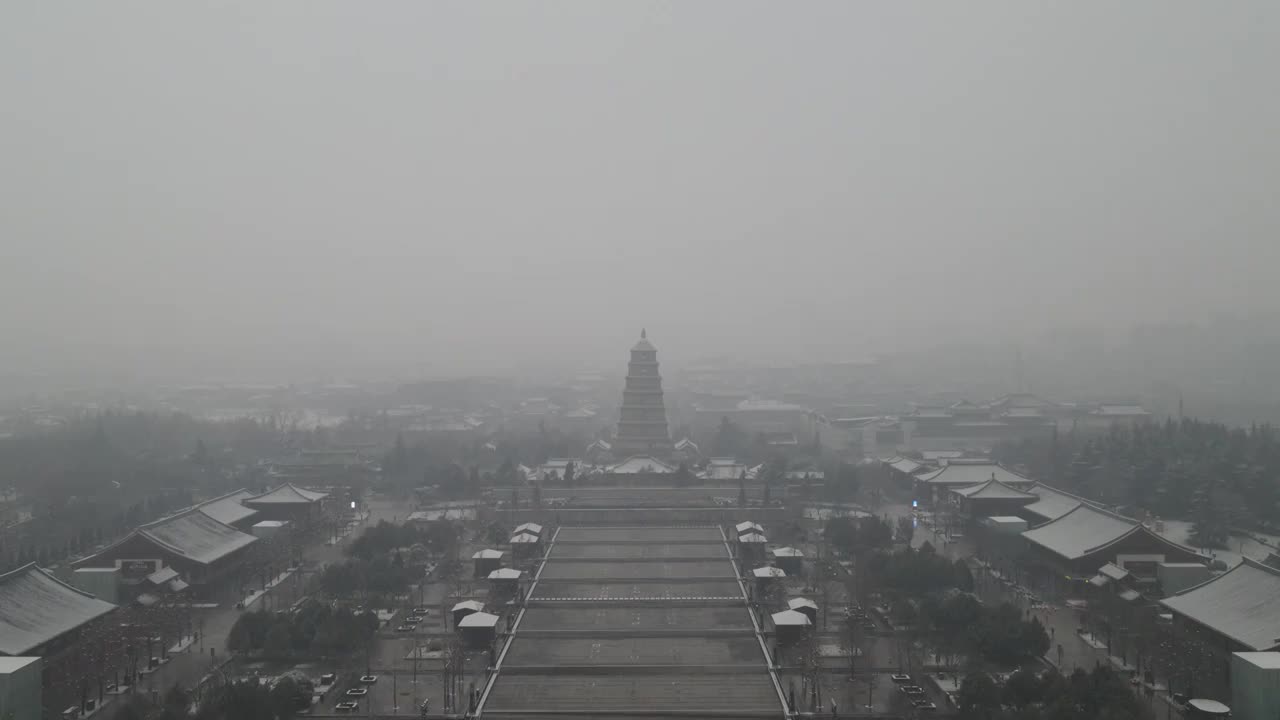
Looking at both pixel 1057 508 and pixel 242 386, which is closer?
pixel 1057 508

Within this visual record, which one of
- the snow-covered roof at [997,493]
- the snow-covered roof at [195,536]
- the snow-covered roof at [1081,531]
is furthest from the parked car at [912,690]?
the snow-covered roof at [195,536]

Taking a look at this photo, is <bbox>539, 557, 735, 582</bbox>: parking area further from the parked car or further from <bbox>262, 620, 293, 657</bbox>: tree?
the parked car

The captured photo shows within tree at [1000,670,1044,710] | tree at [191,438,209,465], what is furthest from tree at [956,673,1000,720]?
tree at [191,438,209,465]

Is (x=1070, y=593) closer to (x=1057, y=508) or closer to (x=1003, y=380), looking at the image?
(x=1057, y=508)

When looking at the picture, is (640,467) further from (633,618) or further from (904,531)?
(633,618)

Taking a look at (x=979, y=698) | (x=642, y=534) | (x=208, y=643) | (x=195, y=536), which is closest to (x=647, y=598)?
(x=642, y=534)

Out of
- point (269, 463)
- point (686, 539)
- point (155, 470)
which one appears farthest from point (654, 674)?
point (269, 463)

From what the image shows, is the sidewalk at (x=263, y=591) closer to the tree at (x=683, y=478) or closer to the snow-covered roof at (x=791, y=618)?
the snow-covered roof at (x=791, y=618)
